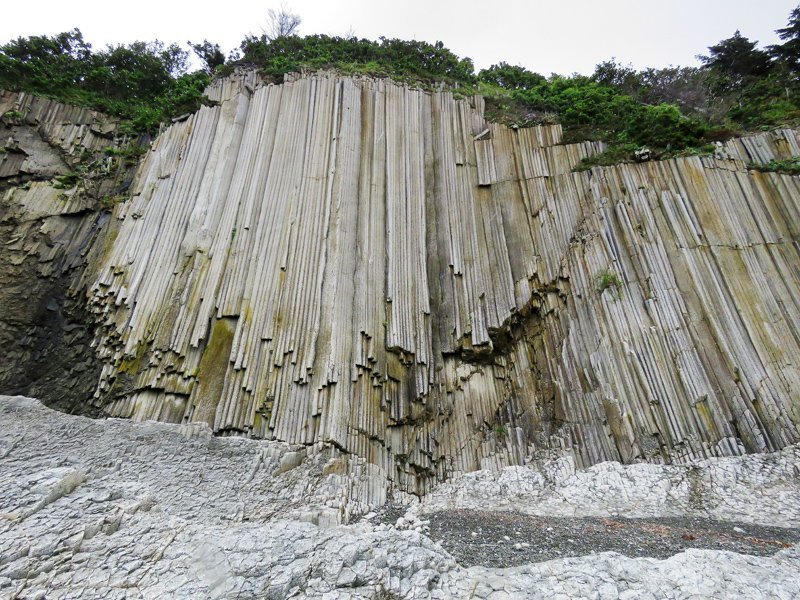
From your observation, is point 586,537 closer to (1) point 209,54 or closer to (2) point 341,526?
(2) point 341,526

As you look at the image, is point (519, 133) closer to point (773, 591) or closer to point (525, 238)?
point (525, 238)

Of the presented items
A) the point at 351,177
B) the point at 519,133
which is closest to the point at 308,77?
the point at 351,177

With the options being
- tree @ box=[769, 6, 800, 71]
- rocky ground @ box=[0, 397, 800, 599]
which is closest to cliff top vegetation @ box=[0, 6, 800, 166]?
tree @ box=[769, 6, 800, 71]

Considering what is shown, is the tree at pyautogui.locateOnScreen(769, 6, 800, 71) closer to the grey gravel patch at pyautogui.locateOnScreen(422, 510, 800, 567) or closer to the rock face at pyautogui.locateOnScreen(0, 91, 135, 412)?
the grey gravel patch at pyautogui.locateOnScreen(422, 510, 800, 567)

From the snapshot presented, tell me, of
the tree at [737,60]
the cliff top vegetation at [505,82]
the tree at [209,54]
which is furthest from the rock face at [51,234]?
the tree at [737,60]

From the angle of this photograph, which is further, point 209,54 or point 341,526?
point 209,54

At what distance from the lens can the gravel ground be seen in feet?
17.6

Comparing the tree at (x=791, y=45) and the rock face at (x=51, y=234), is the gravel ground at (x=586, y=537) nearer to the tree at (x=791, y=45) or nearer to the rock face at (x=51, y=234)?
the rock face at (x=51, y=234)

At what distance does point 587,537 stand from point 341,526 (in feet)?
12.3

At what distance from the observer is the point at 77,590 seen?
4336 mm

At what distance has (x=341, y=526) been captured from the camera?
22.2ft

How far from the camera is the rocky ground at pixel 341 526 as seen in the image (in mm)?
4633

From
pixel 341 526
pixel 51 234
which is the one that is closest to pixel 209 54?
pixel 51 234

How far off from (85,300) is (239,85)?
25.7ft
